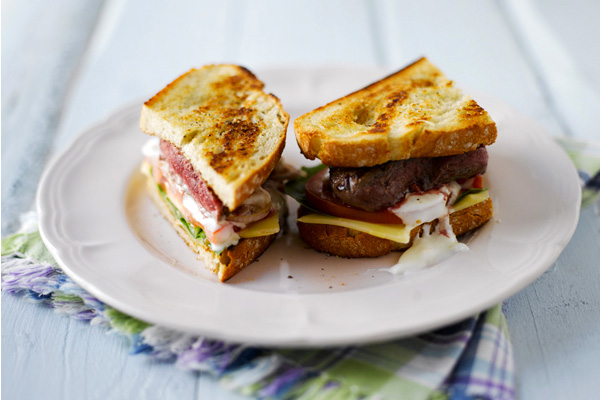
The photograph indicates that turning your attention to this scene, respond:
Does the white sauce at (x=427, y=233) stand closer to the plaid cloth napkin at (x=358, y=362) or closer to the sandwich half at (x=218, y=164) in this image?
the plaid cloth napkin at (x=358, y=362)

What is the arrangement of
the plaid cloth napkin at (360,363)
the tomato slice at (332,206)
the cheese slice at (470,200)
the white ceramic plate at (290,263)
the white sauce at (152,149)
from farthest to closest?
the white sauce at (152,149), the cheese slice at (470,200), the tomato slice at (332,206), the white ceramic plate at (290,263), the plaid cloth napkin at (360,363)

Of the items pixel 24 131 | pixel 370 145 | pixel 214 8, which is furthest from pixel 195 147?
pixel 214 8

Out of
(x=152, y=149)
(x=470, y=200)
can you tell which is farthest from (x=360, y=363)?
(x=152, y=149)

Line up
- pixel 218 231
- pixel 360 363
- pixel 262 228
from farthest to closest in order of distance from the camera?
1. pixel 262 228
2. pixel 218 231
3. pixel 360 363

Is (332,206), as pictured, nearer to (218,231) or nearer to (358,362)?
(218,231)

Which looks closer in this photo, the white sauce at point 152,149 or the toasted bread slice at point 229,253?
the toasted bread slice at point 229,253

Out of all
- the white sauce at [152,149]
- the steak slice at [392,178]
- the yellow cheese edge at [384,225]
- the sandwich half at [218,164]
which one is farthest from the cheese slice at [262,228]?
the white sauce at [152,149]
